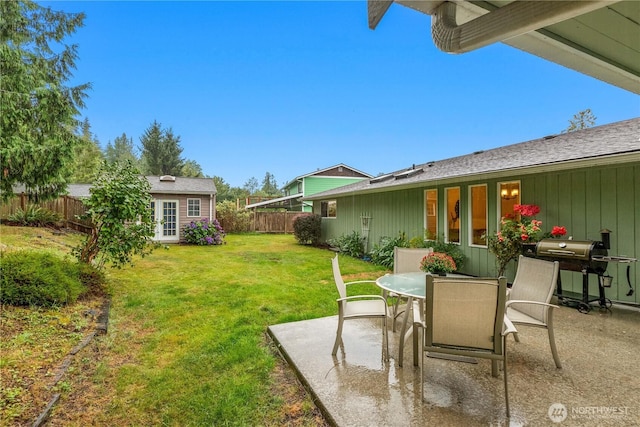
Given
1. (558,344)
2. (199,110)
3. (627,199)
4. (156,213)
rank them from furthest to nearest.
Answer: (199,110)
(156,213)
(627,199)
(558,344)

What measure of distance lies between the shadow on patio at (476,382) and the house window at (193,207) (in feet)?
39.0

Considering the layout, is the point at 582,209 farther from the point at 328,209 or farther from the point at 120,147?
the point at 120,147

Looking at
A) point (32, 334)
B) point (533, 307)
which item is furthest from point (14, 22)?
point (533, 307)

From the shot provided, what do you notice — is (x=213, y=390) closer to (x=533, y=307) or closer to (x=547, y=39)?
(x=533, y=307)

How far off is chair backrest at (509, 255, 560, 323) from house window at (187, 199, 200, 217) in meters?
13.5

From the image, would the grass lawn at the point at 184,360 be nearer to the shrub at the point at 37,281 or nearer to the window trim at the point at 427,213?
the shrub at the point at 37,281

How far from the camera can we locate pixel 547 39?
1439 mm

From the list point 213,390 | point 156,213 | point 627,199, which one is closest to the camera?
point 213,390

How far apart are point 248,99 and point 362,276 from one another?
57.9 ft

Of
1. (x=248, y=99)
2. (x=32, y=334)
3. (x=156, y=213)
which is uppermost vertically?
(x=248, y=99)

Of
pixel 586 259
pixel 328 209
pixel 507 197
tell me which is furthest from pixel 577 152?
pixel 328 209

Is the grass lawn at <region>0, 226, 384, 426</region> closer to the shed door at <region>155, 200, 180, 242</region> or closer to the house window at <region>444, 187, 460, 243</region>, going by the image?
the house window at <region>444, 187, 460, 243</region>

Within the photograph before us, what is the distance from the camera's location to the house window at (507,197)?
6.21 m

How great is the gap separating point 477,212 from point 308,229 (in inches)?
304
